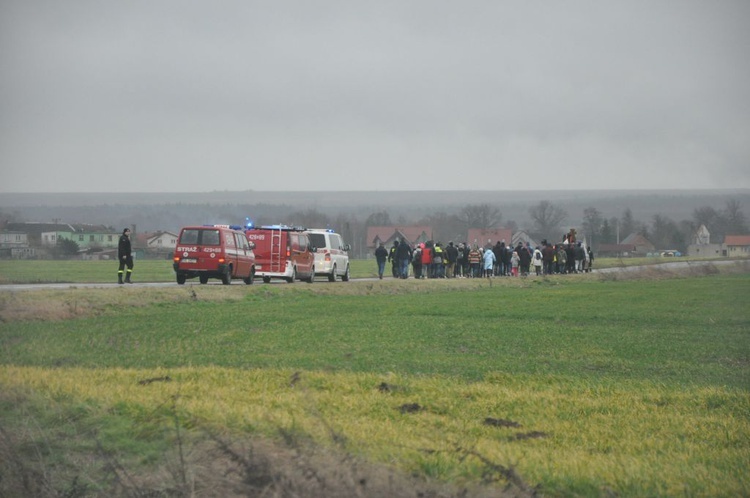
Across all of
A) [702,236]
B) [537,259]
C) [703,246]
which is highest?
[537,259]

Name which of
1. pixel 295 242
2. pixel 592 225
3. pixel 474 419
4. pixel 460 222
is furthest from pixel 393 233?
pixel 474 419

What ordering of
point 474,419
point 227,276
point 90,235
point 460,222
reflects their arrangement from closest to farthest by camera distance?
point 474,419
point 227,276
point 90,235
point 460,222

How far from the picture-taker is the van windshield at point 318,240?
45.5m

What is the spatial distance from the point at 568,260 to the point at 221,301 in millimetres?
33560

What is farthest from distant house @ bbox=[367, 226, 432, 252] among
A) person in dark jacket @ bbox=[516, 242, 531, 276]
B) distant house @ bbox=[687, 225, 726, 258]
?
person in dark jacket @ bbox=[516, 242, 531, 276]

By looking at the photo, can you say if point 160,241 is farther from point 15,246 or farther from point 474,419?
point 474,419

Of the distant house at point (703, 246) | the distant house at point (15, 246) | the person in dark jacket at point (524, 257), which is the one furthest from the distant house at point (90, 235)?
the distant house at point (703, 246)

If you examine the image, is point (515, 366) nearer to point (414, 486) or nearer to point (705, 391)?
point (705, 391)

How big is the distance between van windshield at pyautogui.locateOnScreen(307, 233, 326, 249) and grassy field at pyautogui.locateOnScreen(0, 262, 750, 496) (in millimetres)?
14354

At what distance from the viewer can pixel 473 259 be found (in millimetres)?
56031

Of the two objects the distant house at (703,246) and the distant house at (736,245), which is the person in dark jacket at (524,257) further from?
the distant house at (703,246)

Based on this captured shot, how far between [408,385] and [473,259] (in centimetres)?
4229

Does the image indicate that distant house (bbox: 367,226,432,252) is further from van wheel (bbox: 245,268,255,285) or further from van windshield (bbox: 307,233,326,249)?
van wheel (bbox: 245,268,255,285)

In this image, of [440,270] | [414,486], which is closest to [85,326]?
[414,486]
